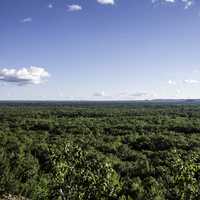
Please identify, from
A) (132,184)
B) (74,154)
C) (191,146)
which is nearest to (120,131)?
(191,146)

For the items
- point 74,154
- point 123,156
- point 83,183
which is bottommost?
point 123,156

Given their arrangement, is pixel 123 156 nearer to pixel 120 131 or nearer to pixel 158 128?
pixel 120 131

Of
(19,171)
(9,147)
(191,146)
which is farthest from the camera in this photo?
(191,146)

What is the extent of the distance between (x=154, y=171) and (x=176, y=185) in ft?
69.5

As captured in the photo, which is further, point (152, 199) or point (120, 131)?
point (120, 131)

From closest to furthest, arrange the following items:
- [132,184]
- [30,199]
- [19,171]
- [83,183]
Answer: [83,183]
[30,199]
[19,171]
[132,184]

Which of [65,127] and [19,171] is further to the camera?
[65,127]

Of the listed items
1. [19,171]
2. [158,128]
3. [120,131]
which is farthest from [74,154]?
[158,128]

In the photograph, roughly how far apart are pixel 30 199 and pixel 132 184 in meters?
11.4

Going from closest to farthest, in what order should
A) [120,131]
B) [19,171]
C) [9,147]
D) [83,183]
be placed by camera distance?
[83,183], [19,171], [9,147], [120,131]

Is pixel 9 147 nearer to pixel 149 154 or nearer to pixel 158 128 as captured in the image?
pixel 149 154

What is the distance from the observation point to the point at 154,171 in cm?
3753

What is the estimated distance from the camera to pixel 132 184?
101 ft

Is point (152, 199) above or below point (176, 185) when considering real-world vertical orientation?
below
